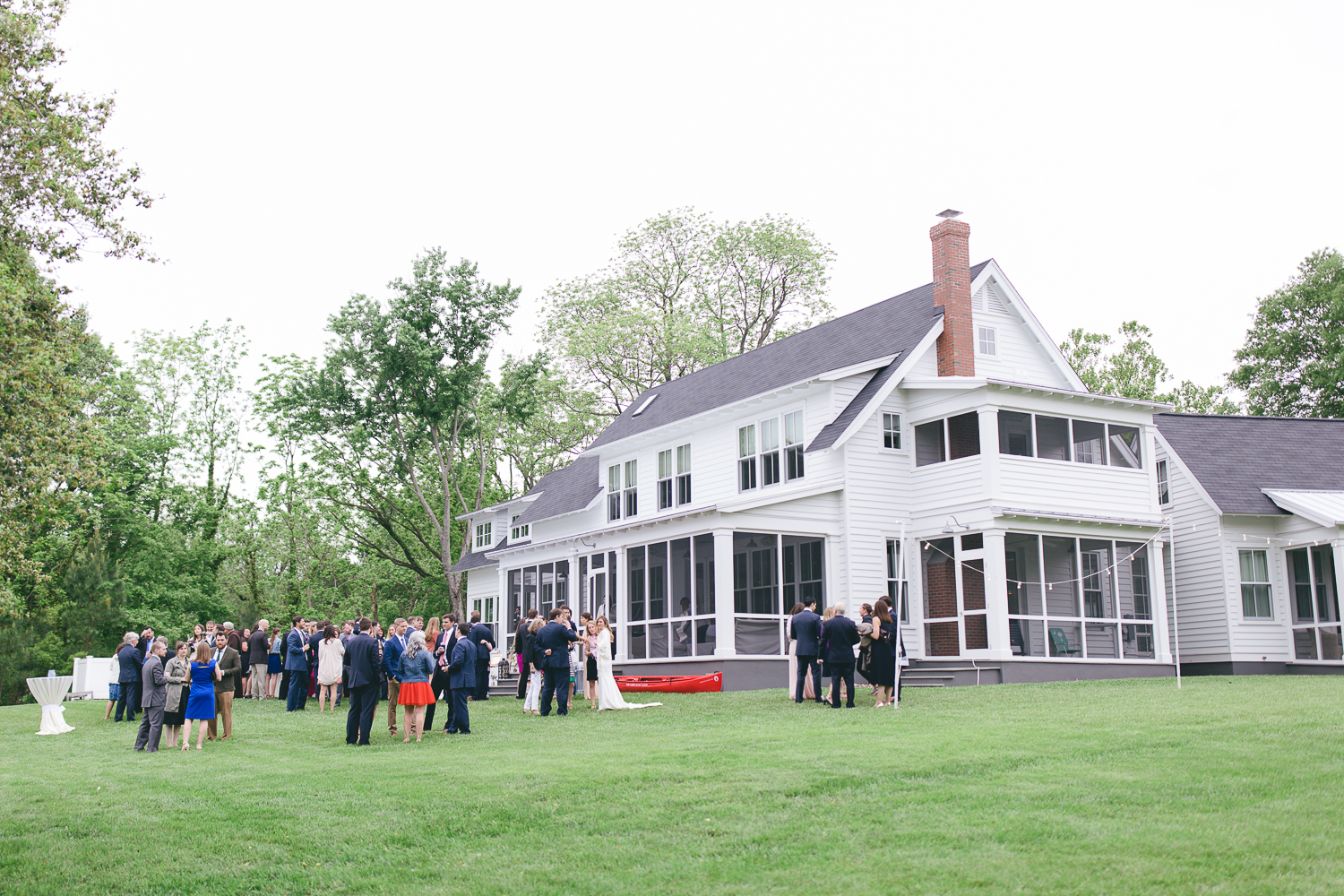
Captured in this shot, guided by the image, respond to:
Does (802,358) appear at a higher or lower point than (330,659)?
higher

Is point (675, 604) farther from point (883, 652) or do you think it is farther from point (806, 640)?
point (883, 652)

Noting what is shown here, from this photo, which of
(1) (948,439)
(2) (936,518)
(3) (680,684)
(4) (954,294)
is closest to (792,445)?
(1) (948,439)

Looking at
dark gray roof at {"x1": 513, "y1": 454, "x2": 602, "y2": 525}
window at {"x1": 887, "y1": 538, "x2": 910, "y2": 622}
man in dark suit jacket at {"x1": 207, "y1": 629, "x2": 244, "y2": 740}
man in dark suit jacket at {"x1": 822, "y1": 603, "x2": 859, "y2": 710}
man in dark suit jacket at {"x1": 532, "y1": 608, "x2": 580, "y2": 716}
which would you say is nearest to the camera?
man in dark suit jacket at {"x1": 207, "y1": 629, "x2": 244, "y2": 740}

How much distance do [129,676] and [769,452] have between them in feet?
45.6

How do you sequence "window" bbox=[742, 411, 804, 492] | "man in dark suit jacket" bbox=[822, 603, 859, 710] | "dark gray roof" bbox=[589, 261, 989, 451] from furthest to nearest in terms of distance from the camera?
"dark gray roof" bbox=[589, 261, 989, 451] < "window" bbox=[742, 411, 804, 492] < "man in dark suit jacket" bbox=[822, 603, 859, 710]

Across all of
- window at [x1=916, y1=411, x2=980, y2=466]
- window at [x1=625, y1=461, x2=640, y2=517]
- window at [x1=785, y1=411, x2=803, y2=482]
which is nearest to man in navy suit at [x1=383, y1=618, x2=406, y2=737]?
window at [x1=785, y1=411, x2=803, y2=482]

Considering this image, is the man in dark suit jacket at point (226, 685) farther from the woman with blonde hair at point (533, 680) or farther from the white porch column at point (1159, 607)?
the white porch column at point (1159, 607)

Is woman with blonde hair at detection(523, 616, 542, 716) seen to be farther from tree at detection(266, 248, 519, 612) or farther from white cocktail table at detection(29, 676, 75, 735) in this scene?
tree at detection(266, 248, 519, 612)

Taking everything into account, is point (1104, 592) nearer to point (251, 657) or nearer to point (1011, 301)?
point (1011, 301)

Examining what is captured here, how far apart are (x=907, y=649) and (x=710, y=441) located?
7463 mm

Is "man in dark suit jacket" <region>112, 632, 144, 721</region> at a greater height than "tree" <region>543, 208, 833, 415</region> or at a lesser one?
lesser

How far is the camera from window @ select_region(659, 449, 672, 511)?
1188 inches

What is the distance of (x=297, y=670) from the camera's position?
22203mm

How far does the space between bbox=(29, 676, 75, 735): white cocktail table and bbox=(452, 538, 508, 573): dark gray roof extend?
760 inches
